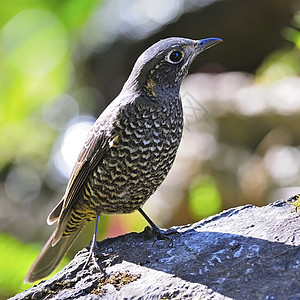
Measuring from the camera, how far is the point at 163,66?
3975 mm

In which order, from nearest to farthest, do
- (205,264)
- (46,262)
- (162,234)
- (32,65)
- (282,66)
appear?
(205,264) → (162,234) → (46,262) → (282,66) → (32,65)

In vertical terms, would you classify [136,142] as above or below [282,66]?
below

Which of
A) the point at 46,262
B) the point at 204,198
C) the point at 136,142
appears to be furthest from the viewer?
the point at 204,198

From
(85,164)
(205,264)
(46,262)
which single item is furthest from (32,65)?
(205,264)

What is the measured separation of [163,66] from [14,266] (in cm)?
287

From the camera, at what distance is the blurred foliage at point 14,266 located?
5.64m

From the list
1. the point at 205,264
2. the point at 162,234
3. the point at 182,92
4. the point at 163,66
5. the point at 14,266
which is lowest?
the point at 205,264

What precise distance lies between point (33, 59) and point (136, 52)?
1.69 meters

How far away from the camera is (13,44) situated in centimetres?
869

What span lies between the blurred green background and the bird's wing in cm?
232

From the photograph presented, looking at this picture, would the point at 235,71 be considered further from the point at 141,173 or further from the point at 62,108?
the point at 141,173

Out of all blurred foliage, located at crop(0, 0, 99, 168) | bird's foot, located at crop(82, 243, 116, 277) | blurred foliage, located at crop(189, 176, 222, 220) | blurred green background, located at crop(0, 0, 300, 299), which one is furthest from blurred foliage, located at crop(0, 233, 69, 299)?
blurred foliage, located at crop(0, 0, 99, 168)

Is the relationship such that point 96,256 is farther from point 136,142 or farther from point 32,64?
point 32,64

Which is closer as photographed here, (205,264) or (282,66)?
(205,264)
